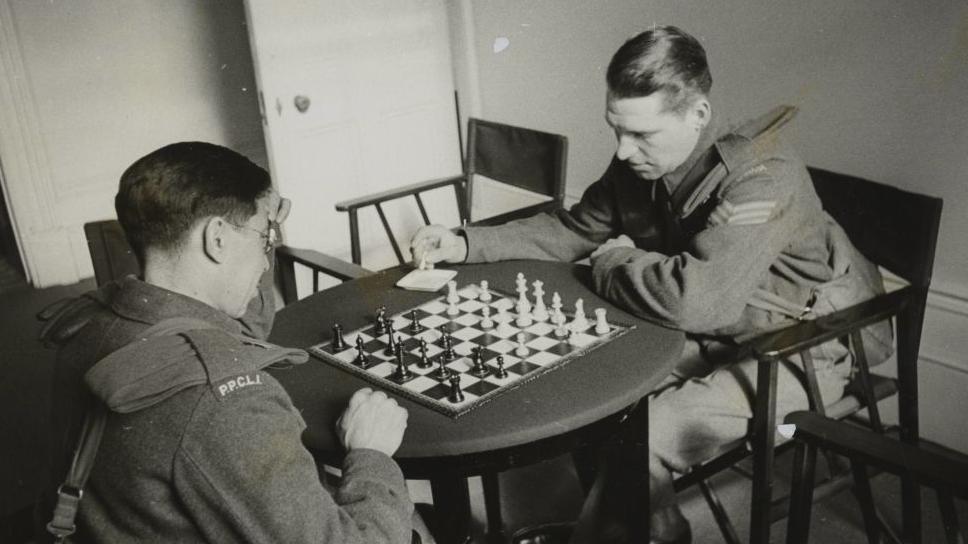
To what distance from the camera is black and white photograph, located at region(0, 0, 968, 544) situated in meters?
1.32

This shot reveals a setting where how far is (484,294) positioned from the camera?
232 cm

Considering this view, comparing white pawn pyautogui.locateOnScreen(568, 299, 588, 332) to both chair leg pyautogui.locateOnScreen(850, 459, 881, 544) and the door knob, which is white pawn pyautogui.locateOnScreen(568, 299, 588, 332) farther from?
the door knob

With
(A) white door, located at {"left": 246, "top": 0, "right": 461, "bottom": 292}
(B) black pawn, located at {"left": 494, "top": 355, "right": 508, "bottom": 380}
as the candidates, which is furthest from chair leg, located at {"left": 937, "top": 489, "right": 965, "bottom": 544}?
(A) white door, located at {"left": 246, "top": 0, "right": 461, "bottom": 292}

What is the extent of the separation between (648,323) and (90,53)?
4.49m

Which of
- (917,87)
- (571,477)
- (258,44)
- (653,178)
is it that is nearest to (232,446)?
(653,178)

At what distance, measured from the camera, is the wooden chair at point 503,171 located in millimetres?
3234

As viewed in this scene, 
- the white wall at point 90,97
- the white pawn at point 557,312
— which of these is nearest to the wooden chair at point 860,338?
the white pawn at point 557,312

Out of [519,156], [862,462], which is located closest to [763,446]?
[862,462]

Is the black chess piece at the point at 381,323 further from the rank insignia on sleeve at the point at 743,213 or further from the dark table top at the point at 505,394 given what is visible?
the rank insignia on sleeve at the point at 743,213

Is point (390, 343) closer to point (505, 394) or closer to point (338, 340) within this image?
point (338, 340)

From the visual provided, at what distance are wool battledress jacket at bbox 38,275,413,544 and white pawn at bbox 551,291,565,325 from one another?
2.67 feet

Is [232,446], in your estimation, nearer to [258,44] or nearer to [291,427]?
[291,427]

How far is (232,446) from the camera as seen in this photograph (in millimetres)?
1249

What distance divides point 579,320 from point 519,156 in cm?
151
